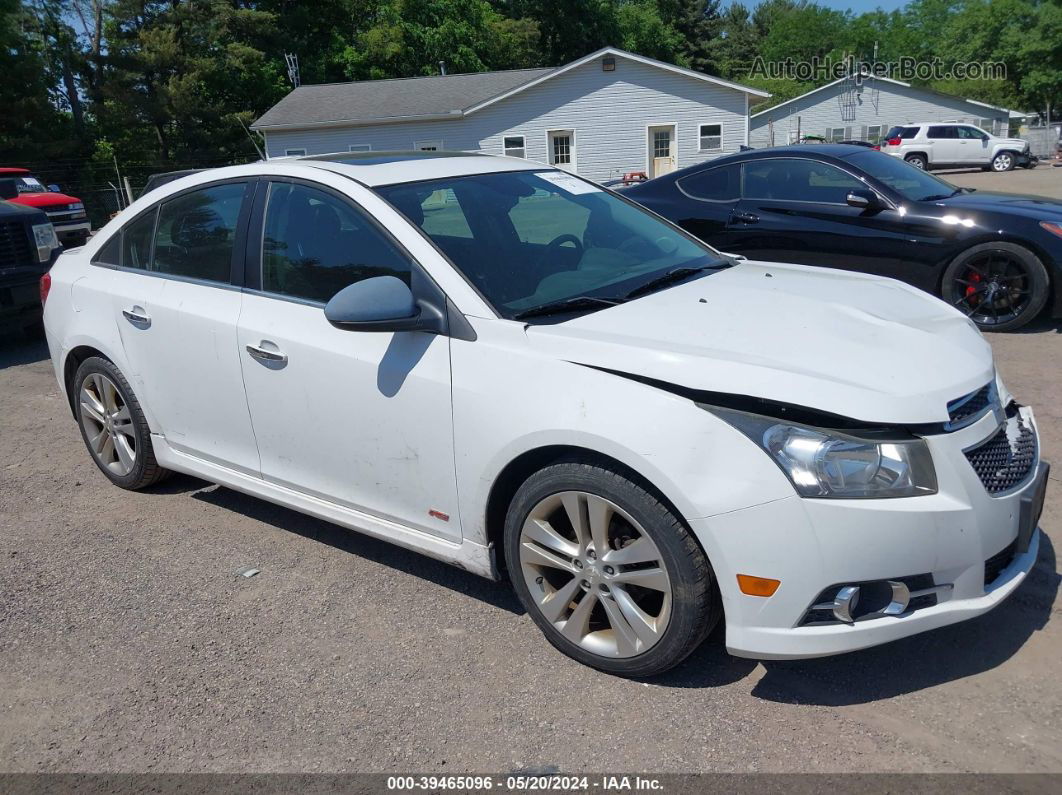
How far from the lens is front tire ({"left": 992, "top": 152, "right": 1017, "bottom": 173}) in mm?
36062

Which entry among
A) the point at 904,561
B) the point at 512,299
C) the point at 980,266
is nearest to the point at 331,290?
the point at 512,299

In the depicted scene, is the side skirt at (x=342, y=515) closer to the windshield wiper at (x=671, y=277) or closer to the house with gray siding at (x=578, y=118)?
the windshield wiper at (x=671, y=277)

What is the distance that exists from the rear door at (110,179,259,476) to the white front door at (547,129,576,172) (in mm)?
32847

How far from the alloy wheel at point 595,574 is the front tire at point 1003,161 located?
128 ft

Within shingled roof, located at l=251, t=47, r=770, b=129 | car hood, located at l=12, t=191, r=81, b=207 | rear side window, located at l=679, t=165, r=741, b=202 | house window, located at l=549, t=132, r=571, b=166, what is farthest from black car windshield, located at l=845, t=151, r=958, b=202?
house window, located at l=549, t=132, r=571, b=166

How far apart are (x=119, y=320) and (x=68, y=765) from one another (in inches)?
90.1

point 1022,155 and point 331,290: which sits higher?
point 331,290

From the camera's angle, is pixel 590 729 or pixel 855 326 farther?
pixel 855 326

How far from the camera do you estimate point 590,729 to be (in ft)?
9.32

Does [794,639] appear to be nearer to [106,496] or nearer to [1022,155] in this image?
[106,496]

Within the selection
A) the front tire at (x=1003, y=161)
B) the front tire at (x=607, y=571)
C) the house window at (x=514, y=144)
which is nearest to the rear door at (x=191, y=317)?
the front tire at (x=607, y=571)

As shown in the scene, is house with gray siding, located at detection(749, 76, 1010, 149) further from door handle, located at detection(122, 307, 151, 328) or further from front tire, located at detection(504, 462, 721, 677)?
front tire, located at detection(504, 462, 721, 677)

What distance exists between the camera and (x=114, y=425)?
4812mm

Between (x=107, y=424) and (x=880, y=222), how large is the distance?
580 centimetres
